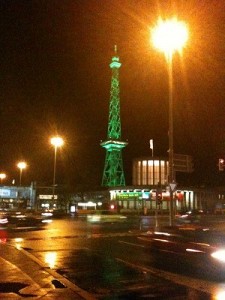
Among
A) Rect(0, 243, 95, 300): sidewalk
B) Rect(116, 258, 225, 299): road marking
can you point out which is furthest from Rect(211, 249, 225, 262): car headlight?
Rect(0, 243, 95, 300): sidewalk

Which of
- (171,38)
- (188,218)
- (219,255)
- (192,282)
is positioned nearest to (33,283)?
(192,282)

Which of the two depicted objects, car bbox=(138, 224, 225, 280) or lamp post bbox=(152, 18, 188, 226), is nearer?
car bbox=(138, 224, 225, 280)

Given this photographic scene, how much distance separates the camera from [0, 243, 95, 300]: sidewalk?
908 cm

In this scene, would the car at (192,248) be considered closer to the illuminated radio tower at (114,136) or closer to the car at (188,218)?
the car at (188,218)

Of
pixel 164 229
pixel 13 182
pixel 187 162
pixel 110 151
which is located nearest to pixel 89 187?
pixel 110 151

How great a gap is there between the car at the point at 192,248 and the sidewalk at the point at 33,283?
11.7 ft

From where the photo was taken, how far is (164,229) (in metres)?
14.9

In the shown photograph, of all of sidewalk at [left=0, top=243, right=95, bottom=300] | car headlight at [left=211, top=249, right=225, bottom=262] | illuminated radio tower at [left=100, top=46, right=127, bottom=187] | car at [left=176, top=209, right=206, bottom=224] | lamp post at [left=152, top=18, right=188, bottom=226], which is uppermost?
illuminated radio tower at [left=100, top=46, right=127, bottom=187]

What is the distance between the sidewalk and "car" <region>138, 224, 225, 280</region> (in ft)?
11.7

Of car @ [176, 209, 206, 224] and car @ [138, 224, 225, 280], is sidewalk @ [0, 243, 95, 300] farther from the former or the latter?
car @ [176, 209, 206, 224]

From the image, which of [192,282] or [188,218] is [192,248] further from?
[188,218]

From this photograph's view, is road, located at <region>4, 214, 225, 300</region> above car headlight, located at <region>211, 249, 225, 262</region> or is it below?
below

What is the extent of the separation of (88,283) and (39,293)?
1713 mm

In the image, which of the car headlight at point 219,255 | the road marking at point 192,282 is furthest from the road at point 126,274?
the car headlight at point 219,255
